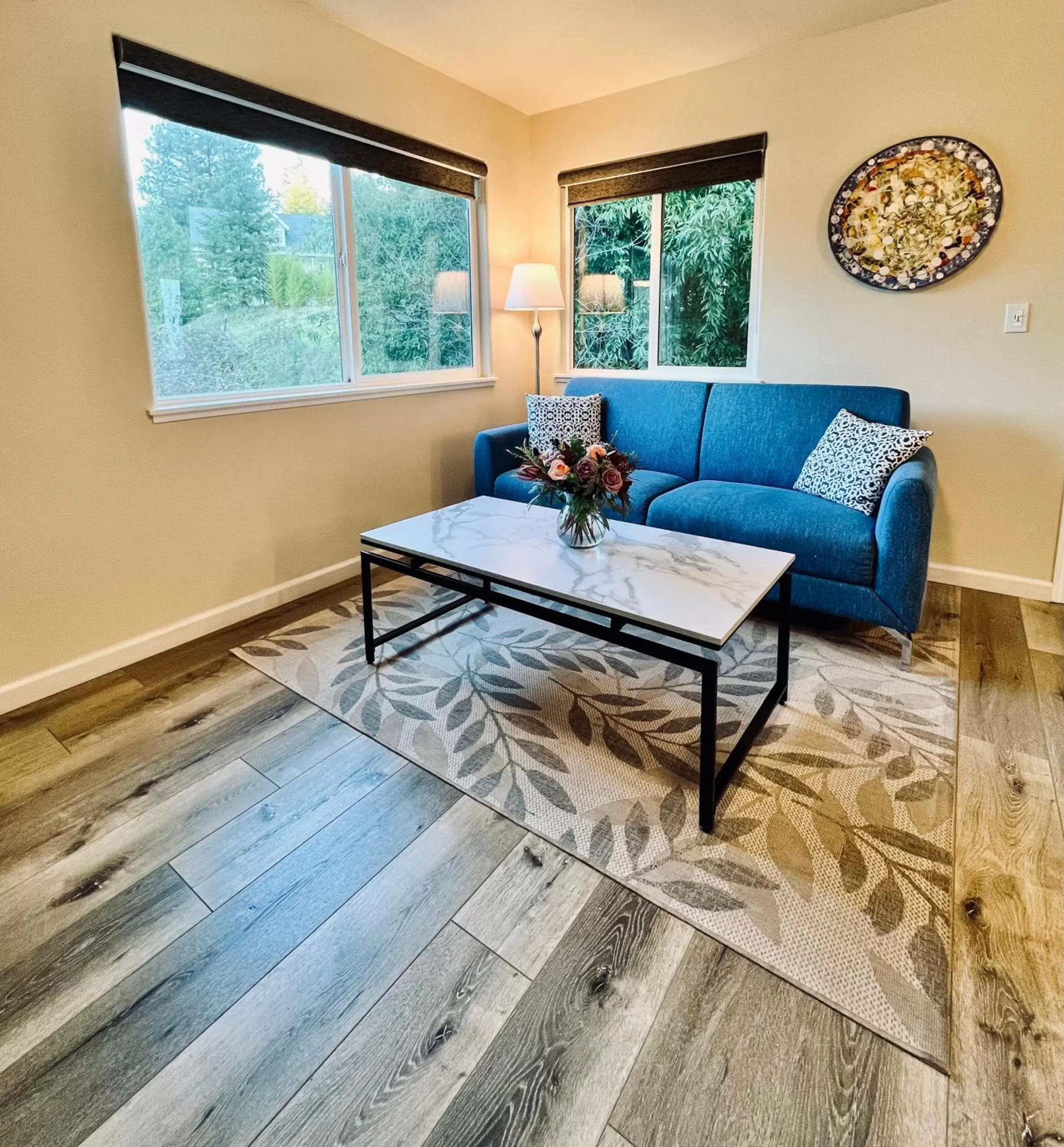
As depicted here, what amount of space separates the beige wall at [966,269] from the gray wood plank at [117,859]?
3.10 metres

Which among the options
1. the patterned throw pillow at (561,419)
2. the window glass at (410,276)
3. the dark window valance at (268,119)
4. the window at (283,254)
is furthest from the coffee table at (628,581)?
the dark window valance at (268,119)

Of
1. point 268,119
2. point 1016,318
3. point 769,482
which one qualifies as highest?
point 268,119

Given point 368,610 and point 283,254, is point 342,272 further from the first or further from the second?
point 368,610

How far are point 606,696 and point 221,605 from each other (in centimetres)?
170

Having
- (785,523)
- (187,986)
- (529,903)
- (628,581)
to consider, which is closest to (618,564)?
(628,581)

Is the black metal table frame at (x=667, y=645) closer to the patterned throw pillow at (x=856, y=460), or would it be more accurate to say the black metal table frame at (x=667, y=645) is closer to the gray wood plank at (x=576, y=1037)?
the gray wood plank at (x=576, y=1037)

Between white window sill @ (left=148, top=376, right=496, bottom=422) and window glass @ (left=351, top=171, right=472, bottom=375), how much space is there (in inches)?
4.8

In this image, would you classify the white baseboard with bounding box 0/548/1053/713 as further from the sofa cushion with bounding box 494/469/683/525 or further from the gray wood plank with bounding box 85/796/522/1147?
the gray wood plank with bounding box 85/796/522/1147

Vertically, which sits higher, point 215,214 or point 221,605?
point 215,214

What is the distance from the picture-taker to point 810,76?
3.13m

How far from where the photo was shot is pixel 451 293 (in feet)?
12.4

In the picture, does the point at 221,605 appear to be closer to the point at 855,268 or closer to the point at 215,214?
the point at 215,214

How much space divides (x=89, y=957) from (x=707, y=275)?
3.78 m

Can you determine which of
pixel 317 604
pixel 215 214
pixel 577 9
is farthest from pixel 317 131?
pixel 317 604
